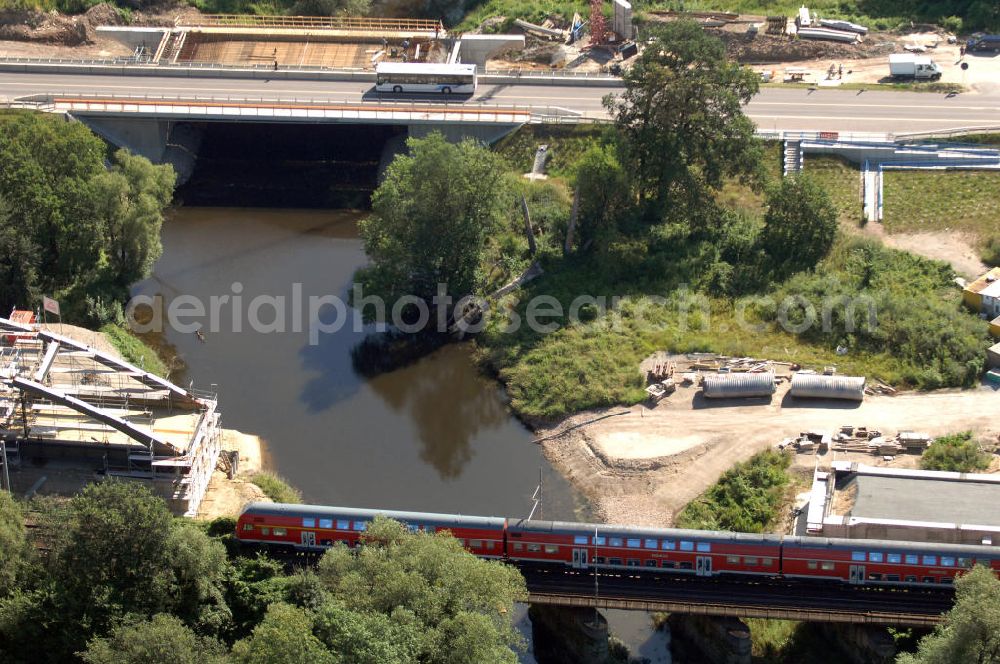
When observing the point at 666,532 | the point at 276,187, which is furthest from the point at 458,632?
the point at 276,187

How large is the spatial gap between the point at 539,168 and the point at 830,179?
21.4m

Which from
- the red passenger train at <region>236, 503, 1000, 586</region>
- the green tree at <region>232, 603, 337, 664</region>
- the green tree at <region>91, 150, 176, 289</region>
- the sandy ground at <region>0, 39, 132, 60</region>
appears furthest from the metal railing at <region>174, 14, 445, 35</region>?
the green tree at <region>232, 603, 337, 664</region>

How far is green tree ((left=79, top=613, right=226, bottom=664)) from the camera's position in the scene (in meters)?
61.7

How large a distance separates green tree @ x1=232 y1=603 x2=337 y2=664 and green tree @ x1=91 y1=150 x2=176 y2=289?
4212 centimetres

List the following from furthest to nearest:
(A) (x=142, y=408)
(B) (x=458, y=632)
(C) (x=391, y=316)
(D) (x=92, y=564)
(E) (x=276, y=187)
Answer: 1. (E) (x=276, y=187)
2. (C) (x=391, y=316)
3. (A) (x=142, y=408)
4. (D) (x=92, y=564)
5. (B) (x=458, y=632)

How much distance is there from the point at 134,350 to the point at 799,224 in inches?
1727

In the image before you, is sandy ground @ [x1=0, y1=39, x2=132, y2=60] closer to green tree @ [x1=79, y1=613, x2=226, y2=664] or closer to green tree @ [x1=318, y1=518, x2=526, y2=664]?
green tree @ [x1=318, y1=518, x2=526, y2=664]

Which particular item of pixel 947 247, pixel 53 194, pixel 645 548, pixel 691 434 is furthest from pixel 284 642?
pixel 947 247

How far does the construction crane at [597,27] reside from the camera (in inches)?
5009

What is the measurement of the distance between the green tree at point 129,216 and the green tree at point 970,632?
57659 mm

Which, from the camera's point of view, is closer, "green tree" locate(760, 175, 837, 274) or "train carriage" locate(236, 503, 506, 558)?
"train carriage" locate(236, 503, 506, 558)

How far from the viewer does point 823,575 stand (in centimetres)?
6900

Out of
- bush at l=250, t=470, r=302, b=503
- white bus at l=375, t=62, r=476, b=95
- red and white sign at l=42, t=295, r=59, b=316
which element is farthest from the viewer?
white bus at l=375, t=62, r=476, b=95

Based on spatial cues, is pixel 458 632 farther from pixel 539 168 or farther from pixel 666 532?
pixel 539 168
